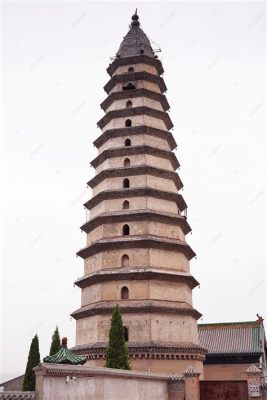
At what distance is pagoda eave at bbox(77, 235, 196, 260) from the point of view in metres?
25.8

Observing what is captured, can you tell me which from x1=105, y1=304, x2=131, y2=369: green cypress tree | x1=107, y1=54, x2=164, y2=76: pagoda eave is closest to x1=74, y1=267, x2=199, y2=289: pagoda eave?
x1=105, y1=304, x2=131, y2=369: green cypress tree

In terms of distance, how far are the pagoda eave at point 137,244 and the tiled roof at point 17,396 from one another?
12925 millimetres

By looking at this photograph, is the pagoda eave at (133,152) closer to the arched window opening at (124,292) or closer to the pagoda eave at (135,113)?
the pagoda eave at (135,113)

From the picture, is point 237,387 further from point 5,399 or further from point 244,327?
point 244,327

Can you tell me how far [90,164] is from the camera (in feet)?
100

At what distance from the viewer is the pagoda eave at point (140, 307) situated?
2422cm

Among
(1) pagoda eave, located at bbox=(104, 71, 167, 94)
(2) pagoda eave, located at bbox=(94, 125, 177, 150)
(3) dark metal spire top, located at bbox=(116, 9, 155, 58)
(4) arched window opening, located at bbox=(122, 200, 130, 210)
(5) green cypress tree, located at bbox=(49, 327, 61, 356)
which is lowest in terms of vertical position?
(5) green cypress tree, located at bbox=(49, 327, 61, 356)

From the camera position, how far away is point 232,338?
3750 centimetres

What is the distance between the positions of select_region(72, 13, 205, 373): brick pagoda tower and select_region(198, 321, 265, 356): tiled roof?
1078cm

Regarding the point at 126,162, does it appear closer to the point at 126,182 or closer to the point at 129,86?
the point at 126,182

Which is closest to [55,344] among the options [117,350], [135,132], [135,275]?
[117,350]

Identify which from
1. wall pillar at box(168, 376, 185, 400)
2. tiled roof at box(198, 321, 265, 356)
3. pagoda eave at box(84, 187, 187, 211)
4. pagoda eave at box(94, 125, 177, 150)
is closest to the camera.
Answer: wall pillar at box(168, 376, 185, 400)

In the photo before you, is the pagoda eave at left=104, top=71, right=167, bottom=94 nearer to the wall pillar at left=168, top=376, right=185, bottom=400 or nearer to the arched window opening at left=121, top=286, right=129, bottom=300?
the arched window opening at left=121, top=286, right=129, bottom=300

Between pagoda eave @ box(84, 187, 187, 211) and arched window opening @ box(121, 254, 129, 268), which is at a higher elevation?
pagoda eave @ box(84, 187, 187, 211)
